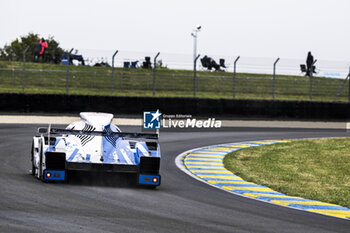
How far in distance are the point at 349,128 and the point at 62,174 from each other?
806 inches

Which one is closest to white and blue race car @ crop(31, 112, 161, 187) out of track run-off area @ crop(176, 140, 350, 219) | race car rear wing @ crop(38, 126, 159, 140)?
race car rear wing @ crop(38, 126, 159, 140)

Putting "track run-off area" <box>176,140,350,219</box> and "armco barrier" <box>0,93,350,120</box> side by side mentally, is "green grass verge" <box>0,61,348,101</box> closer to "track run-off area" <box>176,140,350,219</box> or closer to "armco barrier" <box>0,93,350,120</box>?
"armco barrier" <box>0,93,350,120</box>

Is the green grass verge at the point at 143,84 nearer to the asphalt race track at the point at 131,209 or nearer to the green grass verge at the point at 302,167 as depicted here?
the green grass verge at the point at 302,167

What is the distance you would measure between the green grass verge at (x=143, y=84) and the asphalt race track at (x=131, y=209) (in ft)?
63.0

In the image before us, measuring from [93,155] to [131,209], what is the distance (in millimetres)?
2196

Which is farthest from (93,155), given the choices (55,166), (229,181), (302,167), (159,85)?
(159,85)

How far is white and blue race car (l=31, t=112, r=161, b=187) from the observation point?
10336 millimetres

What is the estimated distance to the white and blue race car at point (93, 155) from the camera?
33.9 ft

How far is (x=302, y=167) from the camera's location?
15.8 meters

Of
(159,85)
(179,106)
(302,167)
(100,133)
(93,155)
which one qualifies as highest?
(159,85)

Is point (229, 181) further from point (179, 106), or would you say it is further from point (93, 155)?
point (179, 106)

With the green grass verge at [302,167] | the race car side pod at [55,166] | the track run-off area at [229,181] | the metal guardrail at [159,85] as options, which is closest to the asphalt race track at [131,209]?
the race car side pod at [55,166]

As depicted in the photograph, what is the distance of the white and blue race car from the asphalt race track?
245 millimetres

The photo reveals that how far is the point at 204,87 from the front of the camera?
A: 36062 mm
